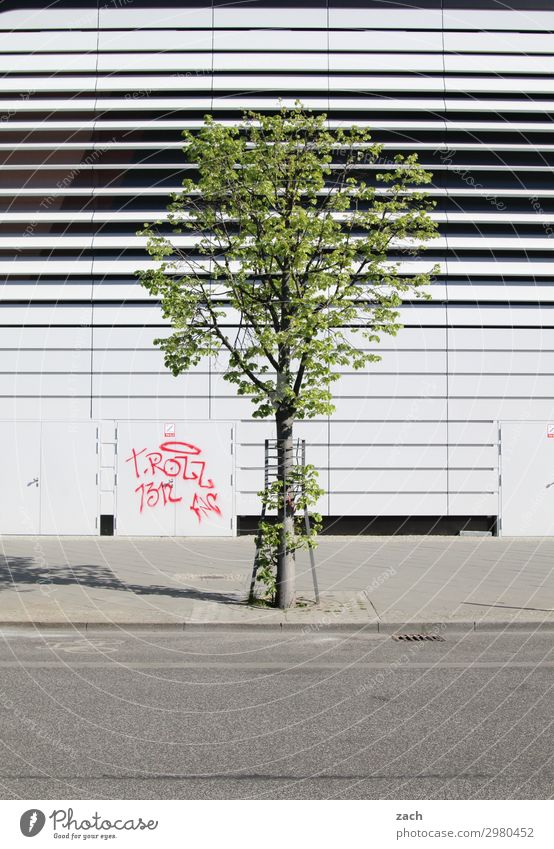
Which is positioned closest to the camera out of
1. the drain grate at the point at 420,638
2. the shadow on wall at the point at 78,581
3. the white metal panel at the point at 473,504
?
the drain grate at the point at 420,638

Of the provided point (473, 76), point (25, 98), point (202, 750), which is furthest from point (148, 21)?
point (202, 750)

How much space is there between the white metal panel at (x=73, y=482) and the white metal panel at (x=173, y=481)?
0.57 meters

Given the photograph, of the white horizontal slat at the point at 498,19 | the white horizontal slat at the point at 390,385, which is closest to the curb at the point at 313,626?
the white horizontal slat at the point at 390,385

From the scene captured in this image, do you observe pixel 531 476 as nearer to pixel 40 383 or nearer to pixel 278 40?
pixel 40 383

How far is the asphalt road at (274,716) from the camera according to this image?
5406 mm

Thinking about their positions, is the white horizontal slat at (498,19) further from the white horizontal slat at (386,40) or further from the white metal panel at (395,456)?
the white metal panel at (395,456)

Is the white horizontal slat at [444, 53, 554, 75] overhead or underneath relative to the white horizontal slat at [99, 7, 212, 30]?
underneath

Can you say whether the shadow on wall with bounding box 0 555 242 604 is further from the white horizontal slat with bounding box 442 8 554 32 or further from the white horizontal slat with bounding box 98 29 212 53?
the white horizontal slat with bounding box 442 8 554 32

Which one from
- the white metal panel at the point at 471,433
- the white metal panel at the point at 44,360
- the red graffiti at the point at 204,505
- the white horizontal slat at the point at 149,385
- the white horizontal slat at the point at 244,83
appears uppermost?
the white horizontal slat at the point at 244,83

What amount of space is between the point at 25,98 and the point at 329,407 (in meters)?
12.3

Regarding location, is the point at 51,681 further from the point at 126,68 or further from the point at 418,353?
the point at 126,68

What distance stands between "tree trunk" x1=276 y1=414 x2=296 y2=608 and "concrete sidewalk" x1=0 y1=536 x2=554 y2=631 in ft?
1.08

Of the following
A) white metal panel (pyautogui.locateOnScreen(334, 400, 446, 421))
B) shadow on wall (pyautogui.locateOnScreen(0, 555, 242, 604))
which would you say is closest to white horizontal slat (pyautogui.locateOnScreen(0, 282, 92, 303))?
white metal panel (pyautogui.locateOnScreen(334, 400, 446, 421))

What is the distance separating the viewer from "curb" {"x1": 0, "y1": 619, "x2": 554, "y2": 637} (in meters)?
10.7
